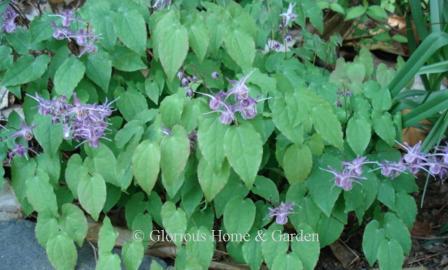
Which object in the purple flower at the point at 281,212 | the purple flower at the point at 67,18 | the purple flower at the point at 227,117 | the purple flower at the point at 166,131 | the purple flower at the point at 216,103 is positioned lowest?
the purple flower at the point at 281,212

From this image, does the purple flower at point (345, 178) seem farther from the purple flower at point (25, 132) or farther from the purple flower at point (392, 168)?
the purple flower at point (25, 132)

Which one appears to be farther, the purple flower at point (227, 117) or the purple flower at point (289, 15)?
the purple flower at point (289, 15)

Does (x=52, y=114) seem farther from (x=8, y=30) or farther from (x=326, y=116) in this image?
(x=326, y=116)

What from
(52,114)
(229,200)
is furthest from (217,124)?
(52,114)

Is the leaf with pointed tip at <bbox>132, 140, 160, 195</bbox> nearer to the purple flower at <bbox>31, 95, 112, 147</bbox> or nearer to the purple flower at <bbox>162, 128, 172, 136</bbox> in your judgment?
the purple flower at <bbox>162, 128, 172, 136</bbox>

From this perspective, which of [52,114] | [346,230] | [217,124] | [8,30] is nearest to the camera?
[217,124]

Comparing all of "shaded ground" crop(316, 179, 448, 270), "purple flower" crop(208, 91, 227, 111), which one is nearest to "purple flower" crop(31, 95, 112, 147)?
"purple flower" crop(208, 91, 227, 111)

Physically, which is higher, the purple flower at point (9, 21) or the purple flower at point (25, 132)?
the purple flower at point (9, 21)

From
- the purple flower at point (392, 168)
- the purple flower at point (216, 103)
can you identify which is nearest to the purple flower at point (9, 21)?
the purple flower at point (216, 103)
